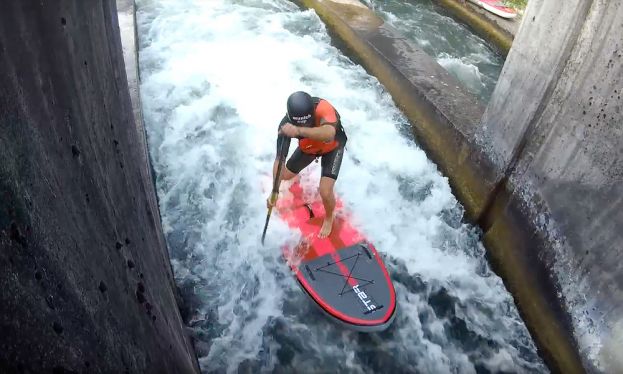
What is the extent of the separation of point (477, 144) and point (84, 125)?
201 inches

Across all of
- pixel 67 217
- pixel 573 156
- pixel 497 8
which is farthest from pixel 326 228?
pixel 497 8

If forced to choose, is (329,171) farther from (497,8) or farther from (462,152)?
(497,8)

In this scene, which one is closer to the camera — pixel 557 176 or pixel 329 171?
pixel 557 176

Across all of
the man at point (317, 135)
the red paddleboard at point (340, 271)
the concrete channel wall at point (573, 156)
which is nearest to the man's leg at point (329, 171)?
the man at point (317, 135)

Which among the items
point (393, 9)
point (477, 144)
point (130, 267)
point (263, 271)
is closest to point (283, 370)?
point (263, 271)

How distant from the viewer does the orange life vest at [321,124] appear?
4.86m

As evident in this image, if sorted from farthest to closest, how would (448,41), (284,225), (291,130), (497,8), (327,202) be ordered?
(448,41), (497,8), (284,225), (327,202), (291,130)

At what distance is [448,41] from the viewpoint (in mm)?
11266

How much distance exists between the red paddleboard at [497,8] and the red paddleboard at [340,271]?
27.1ft

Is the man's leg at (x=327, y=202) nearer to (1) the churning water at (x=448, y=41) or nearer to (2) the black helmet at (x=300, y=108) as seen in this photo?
(2) the black helmet at (x=300, y=108)

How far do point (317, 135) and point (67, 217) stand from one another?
2.98 meters

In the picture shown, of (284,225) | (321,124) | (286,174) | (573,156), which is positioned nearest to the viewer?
(573,156)

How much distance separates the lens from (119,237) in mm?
2705

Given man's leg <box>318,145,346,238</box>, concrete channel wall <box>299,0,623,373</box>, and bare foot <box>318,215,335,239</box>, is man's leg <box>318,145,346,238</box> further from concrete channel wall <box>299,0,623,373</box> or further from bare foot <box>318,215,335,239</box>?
concrete channel wall <box>299,0,623,373</box>
